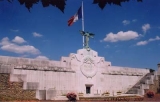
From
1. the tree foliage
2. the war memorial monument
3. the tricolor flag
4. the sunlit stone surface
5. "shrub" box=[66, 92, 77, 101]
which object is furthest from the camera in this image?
the tricolor flag

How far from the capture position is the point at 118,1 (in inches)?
99.0

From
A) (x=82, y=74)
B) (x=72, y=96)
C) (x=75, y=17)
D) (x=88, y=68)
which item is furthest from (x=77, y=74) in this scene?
(x=72, y=96)

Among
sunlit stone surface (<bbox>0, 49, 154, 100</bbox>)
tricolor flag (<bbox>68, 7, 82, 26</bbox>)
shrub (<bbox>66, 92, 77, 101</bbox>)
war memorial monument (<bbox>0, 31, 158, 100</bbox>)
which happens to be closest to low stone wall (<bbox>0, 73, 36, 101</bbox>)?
sunlit stone surface (<bbox>0, 49, 154, 100</bbox>)

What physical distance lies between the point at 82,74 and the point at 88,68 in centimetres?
109

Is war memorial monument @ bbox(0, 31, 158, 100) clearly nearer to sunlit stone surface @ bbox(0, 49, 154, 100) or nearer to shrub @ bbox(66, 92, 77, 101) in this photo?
sunlit stone surface @ bbox(0, 49, 154, 100)

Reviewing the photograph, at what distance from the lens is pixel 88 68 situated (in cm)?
2288

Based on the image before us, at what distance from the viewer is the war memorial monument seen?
1902 cm

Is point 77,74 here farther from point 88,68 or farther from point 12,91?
point 12,91

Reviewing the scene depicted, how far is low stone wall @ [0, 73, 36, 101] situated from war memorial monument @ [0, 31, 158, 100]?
7.09 ft

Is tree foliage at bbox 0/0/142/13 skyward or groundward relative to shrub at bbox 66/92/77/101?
skyward

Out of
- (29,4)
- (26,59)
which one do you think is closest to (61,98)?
(26,59)

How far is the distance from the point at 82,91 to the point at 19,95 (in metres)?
9.29

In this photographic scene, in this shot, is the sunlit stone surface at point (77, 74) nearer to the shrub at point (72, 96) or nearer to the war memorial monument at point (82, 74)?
the war memorial monument at point (82, 74)

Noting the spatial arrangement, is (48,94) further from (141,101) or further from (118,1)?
(118,1)
